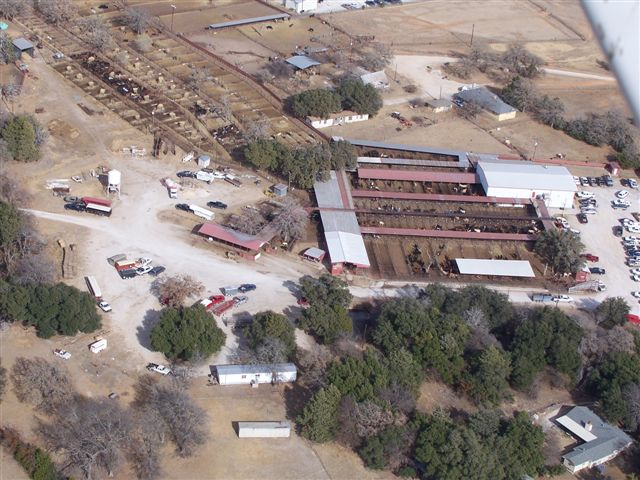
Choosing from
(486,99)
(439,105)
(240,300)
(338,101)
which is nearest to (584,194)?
(486,99)

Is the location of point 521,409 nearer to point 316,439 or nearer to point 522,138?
point 316,439

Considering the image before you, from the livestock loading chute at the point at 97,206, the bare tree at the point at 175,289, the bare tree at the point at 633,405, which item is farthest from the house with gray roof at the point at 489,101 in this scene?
the bare tree at the point at 175,289

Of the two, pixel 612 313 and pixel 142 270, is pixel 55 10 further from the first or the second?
pixel 612 313

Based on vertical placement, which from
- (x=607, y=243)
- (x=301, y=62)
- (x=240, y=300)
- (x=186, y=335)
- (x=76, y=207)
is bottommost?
(x=76, y=207)

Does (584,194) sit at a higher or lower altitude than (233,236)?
higher

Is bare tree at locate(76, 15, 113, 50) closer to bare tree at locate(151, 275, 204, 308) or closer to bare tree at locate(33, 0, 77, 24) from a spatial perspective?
bare tree at locate(33, 0, 77, 24)
